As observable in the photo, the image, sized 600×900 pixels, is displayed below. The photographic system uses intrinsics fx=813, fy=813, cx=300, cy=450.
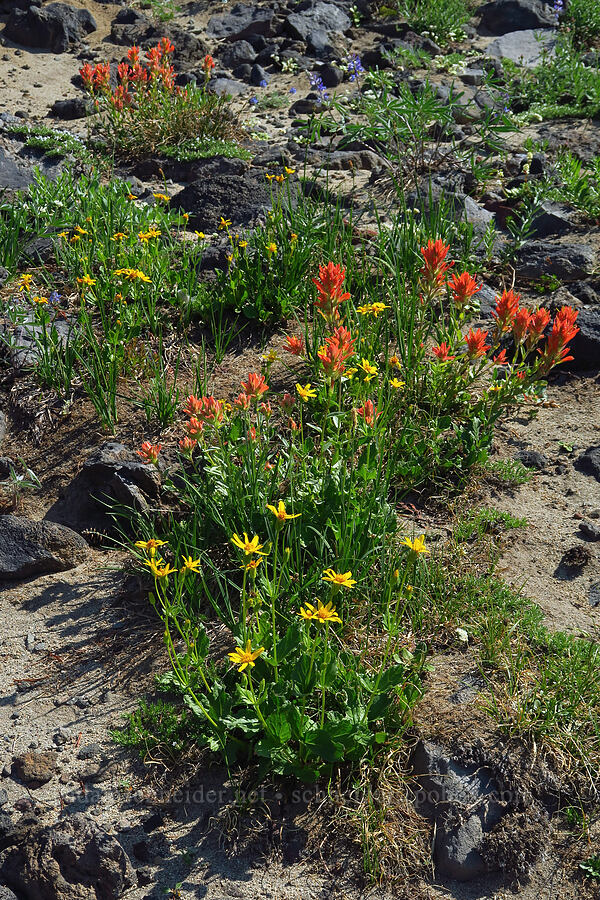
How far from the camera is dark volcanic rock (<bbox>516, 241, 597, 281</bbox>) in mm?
5363

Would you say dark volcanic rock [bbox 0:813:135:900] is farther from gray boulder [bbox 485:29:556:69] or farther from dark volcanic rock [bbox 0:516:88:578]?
gray boulder [bbox 485:29:556:69]

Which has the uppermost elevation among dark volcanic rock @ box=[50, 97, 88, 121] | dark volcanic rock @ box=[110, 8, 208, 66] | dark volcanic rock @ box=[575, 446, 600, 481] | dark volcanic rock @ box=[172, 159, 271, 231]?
dark volcanic rock @ box=[110, 8, 208, 66]

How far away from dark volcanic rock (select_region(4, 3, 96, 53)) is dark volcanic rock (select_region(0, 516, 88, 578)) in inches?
303

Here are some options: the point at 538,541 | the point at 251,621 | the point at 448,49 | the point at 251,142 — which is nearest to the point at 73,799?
the point at 251,621

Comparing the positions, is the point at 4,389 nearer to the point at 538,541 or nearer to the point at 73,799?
the point at 73,799

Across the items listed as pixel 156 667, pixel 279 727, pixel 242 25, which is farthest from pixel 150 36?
pixel 279 727

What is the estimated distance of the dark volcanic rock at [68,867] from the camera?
251 centimetres

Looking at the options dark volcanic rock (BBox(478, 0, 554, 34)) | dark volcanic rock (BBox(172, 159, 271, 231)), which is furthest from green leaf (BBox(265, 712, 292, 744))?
dark volcanic rock (BBox(478, 0, 554, 34))

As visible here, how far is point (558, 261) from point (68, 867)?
4538mm

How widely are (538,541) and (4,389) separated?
310 centimetres

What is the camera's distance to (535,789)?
9.23ft

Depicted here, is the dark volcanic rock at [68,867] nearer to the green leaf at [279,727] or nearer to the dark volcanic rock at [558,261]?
the green leaf at [279,727]

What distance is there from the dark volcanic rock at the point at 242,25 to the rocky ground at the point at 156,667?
4257 mm

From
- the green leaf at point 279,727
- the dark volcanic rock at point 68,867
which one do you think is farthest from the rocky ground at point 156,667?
the green leaf at point 279,727
